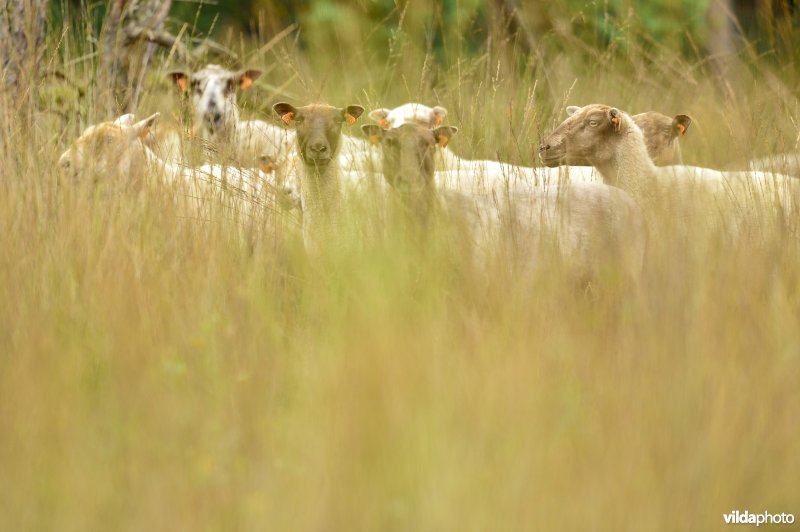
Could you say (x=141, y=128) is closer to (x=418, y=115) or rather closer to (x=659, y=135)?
(x=418, y=115)

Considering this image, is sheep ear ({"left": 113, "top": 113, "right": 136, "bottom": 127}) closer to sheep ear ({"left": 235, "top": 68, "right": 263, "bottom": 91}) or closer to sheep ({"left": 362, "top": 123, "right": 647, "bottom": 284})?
sheep ({"left": 362, "top": 123, "right": 647, "bottom": 284})

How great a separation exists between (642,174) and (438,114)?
1.58 metres

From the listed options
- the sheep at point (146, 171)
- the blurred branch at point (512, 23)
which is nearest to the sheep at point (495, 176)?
the sheep at point (146, 171)

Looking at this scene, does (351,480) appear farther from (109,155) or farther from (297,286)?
(109,155)

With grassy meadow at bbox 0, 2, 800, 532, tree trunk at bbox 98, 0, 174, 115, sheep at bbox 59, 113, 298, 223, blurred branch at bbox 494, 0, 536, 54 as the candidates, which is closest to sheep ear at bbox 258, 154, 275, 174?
sheep at bbox 59, 113, 298, 223

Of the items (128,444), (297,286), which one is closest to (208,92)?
(297,286)

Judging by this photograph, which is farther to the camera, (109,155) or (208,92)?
(208,92)

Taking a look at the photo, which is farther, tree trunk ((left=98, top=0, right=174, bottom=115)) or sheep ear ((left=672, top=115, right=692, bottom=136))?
tree trunk ((left=98, top=0, right=174, bottom=115))

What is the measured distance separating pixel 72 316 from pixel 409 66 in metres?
4.06

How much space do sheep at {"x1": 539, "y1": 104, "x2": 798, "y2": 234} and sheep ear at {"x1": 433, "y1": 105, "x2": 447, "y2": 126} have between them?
4.08 feet

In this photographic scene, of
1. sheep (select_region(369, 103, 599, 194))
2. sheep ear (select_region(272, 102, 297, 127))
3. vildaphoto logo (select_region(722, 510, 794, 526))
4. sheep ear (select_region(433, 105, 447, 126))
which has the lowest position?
vildaphoto logo (select_region(722, 510, 794, 526))

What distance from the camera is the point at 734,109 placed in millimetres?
6250

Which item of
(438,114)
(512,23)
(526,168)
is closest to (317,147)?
(526,168)

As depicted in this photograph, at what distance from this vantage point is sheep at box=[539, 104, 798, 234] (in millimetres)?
5223
